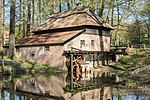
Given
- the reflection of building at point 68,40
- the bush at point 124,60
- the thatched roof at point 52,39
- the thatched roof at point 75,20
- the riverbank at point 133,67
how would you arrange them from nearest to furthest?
1. the riverbank at point 133,67
2. the thatched roof at point 52,39
3. the reflection of building at point 68,40
4. the bush at point 124,60
5. the thatched roof at point 75,20

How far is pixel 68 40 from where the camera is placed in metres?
33.3

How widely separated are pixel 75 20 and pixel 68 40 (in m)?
5.84

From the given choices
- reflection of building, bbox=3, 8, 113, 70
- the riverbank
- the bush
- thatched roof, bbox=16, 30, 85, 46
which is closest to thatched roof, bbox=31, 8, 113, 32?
reflection of building, bbox=3, 8, 113, 70

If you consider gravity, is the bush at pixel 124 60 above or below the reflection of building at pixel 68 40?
below

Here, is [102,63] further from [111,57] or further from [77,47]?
[77,47]

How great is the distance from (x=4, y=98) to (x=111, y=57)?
26898 mm

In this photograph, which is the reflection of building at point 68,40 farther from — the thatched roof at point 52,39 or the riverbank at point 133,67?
the riverbank at point 133,67

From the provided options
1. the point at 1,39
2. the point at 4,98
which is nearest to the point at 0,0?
the point at 1,39

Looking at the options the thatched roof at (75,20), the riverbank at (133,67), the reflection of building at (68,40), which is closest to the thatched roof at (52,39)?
the reflection of building at (68,40)

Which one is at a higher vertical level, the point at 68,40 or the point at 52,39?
the point at 52,39

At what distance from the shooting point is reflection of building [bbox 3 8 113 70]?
3372 cm

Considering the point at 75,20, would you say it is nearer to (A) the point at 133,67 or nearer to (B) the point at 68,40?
(B) the point at 68,40

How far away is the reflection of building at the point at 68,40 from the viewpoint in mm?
33719

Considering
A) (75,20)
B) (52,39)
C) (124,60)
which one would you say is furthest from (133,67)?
(75,20)
